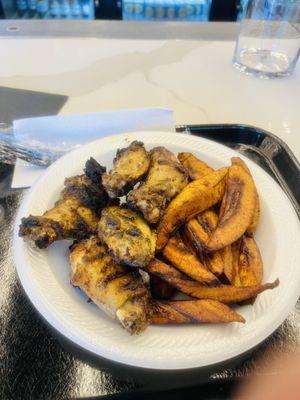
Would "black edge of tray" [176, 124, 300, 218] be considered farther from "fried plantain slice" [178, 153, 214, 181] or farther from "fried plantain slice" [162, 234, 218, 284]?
"fried plantain slice" [162, 234, 218, 284]

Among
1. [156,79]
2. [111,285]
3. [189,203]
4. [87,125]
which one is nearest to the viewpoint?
[111,285]

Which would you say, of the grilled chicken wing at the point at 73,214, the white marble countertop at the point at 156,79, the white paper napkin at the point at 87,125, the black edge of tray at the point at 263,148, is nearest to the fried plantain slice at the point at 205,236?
the grilled chicken wing at the point at 73,214

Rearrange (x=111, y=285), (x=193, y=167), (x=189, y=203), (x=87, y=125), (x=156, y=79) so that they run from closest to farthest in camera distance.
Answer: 1. (x=111, y=285)
2. (x=189, y=203)
3. (x=193, y=167)
4. (x=87, y=125)
5. (x=156, y=79)

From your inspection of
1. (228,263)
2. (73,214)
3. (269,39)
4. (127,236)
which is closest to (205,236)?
(228,263)

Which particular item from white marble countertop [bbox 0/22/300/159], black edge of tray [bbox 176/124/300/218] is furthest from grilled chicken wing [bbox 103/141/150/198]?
white marble countertop [bbox 0/22/300/159]

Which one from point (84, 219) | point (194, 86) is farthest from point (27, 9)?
point (84, 219)

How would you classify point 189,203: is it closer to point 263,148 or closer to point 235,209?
point 235,209

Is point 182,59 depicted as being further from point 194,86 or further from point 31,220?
point 31,220
